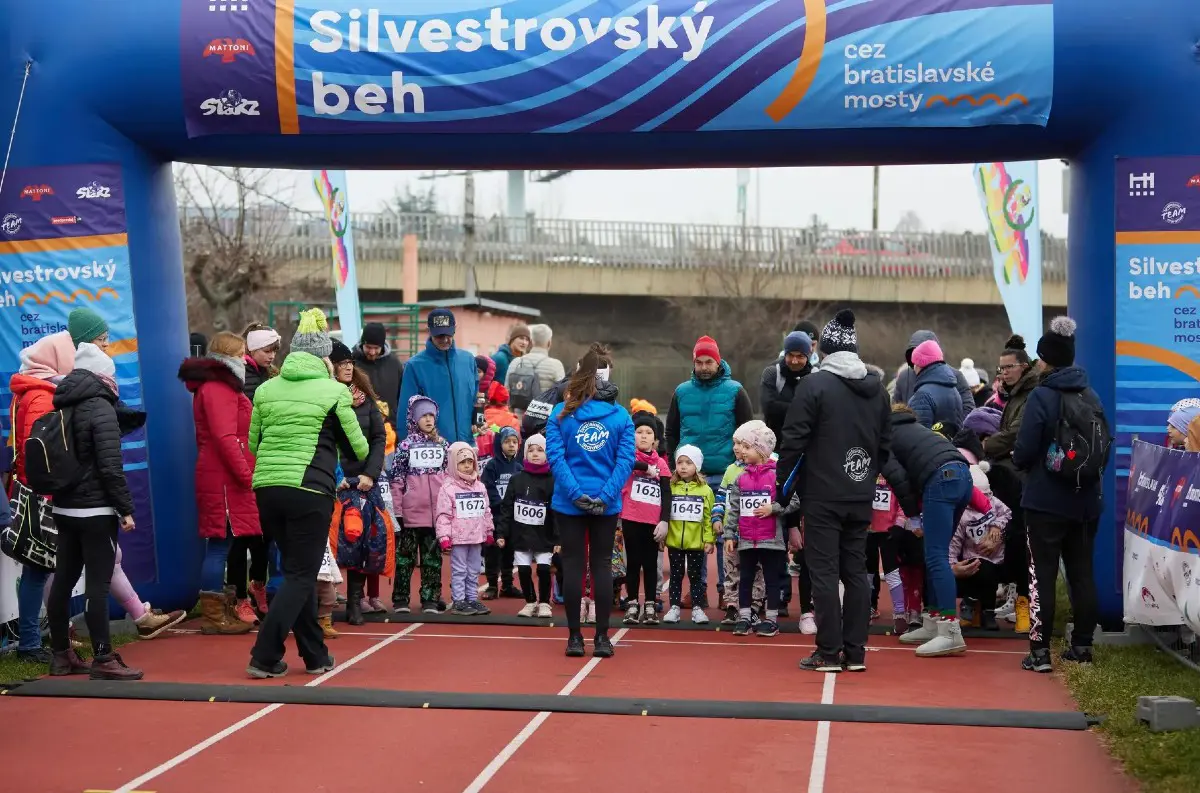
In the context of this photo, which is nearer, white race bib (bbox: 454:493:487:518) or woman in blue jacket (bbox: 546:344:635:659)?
woman in blue jacket (bbox: 546:344:635:659)

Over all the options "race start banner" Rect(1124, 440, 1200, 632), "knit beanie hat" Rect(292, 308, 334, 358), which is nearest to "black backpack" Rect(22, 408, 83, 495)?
"knit beanie hat" Rect(292, 308, 334, 358)

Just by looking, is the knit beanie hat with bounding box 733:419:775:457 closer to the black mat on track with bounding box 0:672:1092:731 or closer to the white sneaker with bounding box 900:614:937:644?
the white sneaker with bounding box 900:614:937:644

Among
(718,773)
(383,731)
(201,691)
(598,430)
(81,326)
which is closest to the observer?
(718,773)

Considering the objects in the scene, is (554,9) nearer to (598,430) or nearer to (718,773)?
(598,430)

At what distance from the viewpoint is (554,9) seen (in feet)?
34.0

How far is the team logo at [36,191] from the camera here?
34.6 feet

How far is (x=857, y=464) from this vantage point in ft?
30.1

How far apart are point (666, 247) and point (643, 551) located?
103 ft

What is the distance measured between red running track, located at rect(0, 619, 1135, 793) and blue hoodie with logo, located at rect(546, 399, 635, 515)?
102 cm

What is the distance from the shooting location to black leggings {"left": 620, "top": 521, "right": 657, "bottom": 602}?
36.1 ft

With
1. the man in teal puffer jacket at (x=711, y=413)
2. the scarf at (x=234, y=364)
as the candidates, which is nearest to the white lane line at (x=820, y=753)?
the man in teal puffer jacket at (x=711, y=413)

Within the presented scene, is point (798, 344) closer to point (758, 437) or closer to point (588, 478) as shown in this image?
point (758, 437)

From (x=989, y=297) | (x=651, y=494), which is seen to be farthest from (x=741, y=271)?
(x=651, y=494)

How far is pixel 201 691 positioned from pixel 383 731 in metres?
1.39
